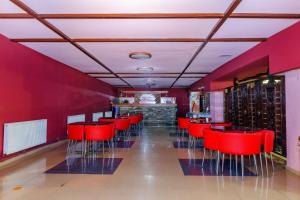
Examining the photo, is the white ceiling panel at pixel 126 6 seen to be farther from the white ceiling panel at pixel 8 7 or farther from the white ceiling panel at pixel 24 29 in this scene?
the white ceiling panel at pixel 24 29

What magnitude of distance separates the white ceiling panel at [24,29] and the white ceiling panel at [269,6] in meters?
2.30

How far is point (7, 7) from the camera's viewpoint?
2152 mm

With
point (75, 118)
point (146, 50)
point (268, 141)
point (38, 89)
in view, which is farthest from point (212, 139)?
point (75, 118)

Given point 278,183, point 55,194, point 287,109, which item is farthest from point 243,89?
point 55,194

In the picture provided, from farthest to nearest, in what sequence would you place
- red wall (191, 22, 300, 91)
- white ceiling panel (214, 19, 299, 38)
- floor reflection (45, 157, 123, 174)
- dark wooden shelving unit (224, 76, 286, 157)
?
dark wooden shelving unit (224, 76, 286, 157) → floor reflection (45, 157, 123, 174) → red wall (191, 22, 300, 91) → white ceiling panel (214, 19, 299, 38)

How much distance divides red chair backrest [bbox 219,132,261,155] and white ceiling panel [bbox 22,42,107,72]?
112 inches

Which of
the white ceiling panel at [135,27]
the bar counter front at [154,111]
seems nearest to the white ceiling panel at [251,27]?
the white ceiling panel at [135,27]

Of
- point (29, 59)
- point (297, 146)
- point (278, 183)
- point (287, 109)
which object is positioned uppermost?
point (29, 59)

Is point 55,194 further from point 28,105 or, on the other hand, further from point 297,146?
point 297,146

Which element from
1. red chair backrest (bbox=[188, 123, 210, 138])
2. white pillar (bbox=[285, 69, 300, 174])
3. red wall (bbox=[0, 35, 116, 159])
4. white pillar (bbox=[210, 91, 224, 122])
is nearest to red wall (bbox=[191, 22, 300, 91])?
white pillar (bbox=[285, 69, 300, 174])

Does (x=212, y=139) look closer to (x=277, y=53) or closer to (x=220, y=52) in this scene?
(x=277, y=53)

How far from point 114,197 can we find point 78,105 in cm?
428

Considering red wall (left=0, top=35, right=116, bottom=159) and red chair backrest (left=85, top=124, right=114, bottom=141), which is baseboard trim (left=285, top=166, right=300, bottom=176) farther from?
red wall (left=0, top=35, right=116, bottom=159)

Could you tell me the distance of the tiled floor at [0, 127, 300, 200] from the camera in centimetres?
211
